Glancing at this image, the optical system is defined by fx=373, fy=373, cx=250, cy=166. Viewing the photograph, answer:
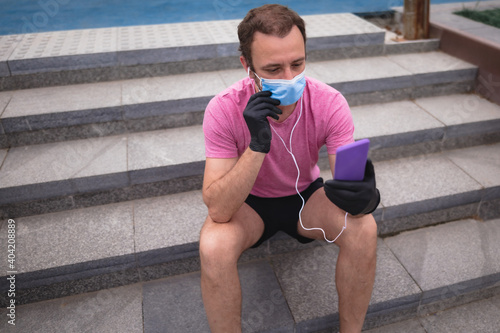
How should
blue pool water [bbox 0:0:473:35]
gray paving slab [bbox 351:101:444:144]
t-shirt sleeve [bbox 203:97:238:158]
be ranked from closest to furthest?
1. t-shirt sleeve [bbox 203:97:238:158]
2. gray paving slab [bbox 351:101:444:144]
3. blue pool water [bbox 0:0:473:35]

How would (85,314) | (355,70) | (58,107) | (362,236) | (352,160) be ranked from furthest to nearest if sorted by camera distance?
(355,70) → (58,107) → (85,314) → (362,236) → (352,160)

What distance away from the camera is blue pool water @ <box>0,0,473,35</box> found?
4.87m

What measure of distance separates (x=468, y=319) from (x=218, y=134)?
1.86 m

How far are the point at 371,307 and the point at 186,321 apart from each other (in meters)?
1.05

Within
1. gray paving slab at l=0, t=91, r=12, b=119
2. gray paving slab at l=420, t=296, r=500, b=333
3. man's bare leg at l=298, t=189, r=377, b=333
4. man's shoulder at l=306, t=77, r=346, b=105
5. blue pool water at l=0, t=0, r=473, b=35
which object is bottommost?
gray paving slab at l=420, t=296, r=500, b=333

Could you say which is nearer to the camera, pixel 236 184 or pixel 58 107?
pixel 236 184

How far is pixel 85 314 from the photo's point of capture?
214 centimetres

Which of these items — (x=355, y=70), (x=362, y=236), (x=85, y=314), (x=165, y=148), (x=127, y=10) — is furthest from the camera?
(x=127, y=10)

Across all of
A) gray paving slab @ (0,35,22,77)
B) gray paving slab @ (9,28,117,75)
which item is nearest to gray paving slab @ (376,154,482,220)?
gray paving slab @ (9,28,117,75)

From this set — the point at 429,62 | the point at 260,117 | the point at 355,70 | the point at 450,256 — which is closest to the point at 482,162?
the point at 450,256

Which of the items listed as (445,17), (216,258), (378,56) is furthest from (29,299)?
(445,17)

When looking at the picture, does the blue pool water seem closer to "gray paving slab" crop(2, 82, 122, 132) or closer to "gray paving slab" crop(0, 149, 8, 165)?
"gray paving slab" crop(2, 82, 122, 132)

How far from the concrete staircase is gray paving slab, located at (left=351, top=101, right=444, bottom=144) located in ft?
0.05

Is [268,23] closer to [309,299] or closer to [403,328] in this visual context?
[309,299]
